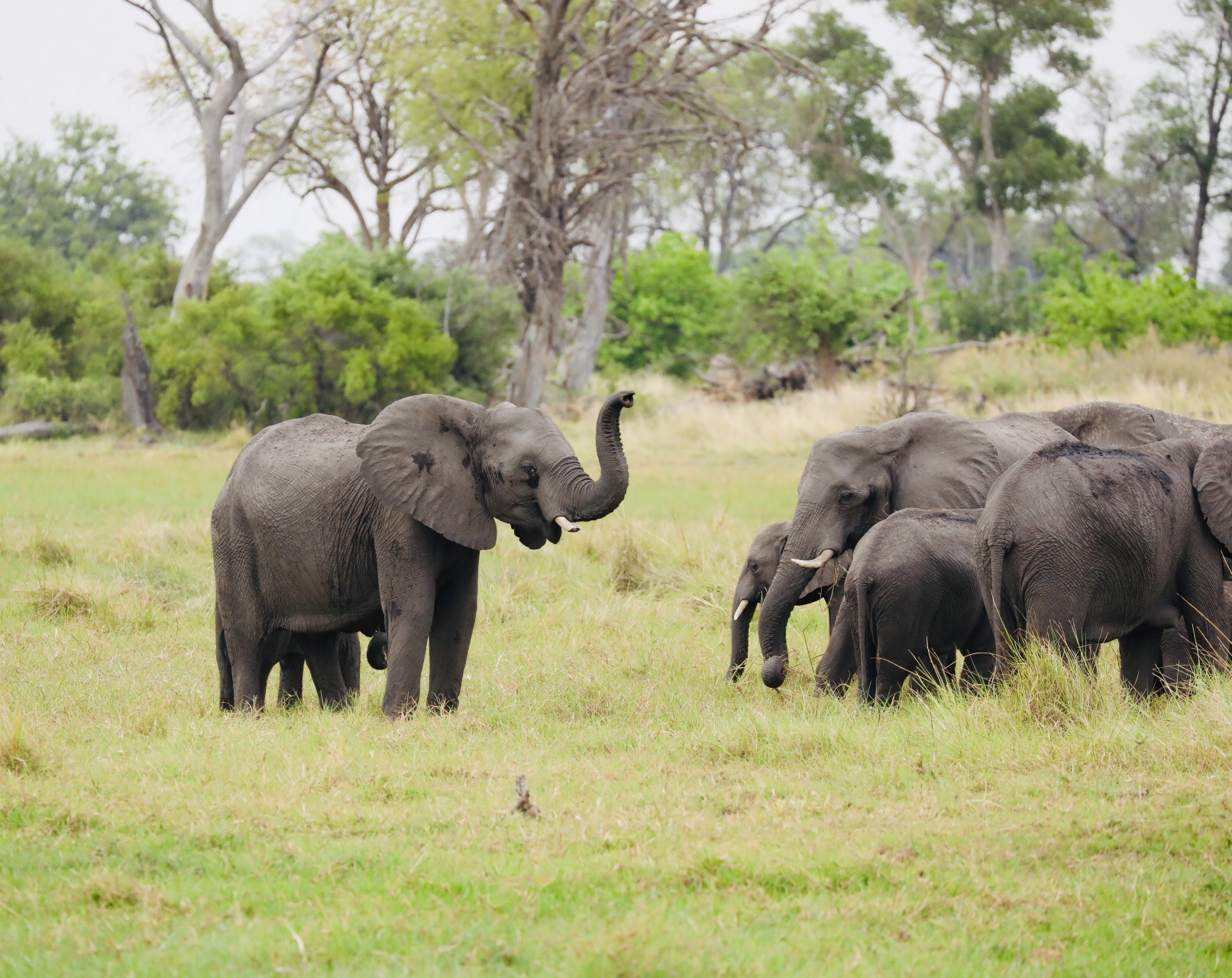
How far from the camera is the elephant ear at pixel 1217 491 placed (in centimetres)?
810

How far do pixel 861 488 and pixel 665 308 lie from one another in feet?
129

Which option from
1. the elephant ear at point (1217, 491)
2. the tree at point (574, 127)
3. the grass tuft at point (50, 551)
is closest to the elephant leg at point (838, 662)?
the elephant ear at point (1217, 491)

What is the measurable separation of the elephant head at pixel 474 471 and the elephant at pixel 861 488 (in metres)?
1.80

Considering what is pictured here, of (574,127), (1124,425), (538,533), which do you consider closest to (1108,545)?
(538,533)

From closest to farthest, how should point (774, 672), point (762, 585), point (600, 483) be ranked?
point (600, 483) → point (774, 672) → point (762, 585)

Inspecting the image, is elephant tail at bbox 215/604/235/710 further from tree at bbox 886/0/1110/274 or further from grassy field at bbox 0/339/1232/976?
tree at bbox 886/0/1110/274

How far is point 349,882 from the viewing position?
A: 17.0ft

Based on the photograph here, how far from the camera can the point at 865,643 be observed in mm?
8625

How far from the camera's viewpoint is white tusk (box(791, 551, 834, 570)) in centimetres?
926

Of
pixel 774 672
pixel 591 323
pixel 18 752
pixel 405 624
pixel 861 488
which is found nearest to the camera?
pixel 18 752

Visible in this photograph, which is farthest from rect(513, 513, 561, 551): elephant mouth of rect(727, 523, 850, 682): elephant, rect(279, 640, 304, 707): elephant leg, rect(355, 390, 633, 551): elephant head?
rect(727, 523, 850, 682): elephant

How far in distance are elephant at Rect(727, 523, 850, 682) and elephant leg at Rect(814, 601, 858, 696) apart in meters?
0.42

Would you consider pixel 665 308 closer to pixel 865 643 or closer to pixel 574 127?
pixel 574 127

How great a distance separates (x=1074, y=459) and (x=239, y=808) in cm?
454
